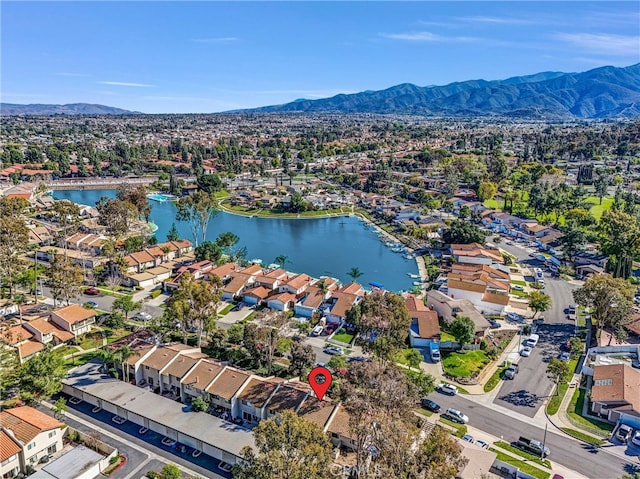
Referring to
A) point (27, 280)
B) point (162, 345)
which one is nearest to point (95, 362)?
point (162, 345)

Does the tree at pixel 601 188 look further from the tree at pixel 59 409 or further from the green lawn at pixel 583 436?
the tree at pixel 59 409

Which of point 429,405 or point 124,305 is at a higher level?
point 124,305

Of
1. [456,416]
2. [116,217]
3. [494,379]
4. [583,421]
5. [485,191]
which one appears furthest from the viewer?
[485,191]

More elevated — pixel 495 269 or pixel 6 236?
pixel 6 236

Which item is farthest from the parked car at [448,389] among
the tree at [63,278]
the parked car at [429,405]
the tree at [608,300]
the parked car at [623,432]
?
the tree at [63,278]

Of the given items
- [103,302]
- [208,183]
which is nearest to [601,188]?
[208,183]

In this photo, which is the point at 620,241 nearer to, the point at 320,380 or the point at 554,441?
the point at 554,441

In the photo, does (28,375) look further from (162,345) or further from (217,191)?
(217,191)
